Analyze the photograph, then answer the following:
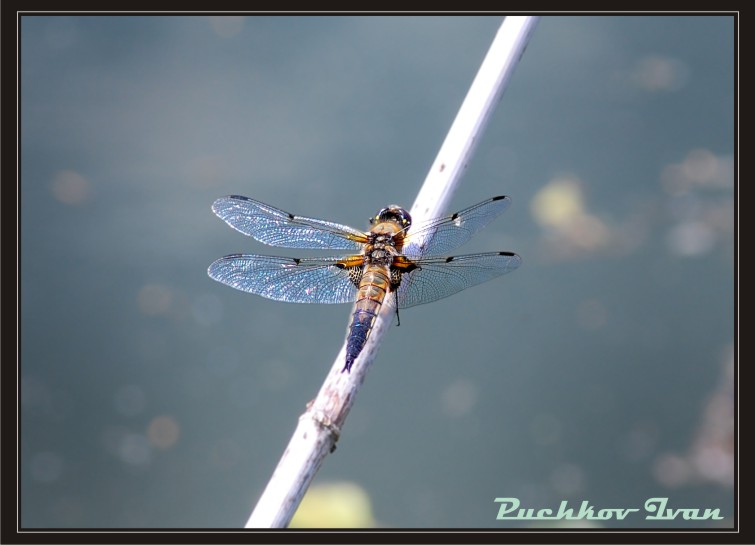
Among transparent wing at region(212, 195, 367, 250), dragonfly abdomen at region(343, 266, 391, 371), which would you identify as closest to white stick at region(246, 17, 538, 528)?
dragonfly abdomen at region(343, 266, 391, 371)

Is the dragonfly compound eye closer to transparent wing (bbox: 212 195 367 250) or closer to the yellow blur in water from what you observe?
transparent wing (bbox: 212 195 367 250)

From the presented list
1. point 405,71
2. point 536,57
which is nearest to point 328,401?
point 405,71

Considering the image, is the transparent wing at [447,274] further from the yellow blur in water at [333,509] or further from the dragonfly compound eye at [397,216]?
the yellow blur in water at [333,509]

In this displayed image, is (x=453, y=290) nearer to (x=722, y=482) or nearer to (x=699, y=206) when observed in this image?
(x=722, y=482)

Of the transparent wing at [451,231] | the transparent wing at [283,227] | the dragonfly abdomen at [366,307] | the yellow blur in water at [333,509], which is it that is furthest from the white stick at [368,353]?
the yellow blur in water at [333,509]

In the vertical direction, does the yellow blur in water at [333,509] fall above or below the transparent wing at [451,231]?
below

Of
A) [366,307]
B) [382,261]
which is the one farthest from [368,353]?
[382,261]
